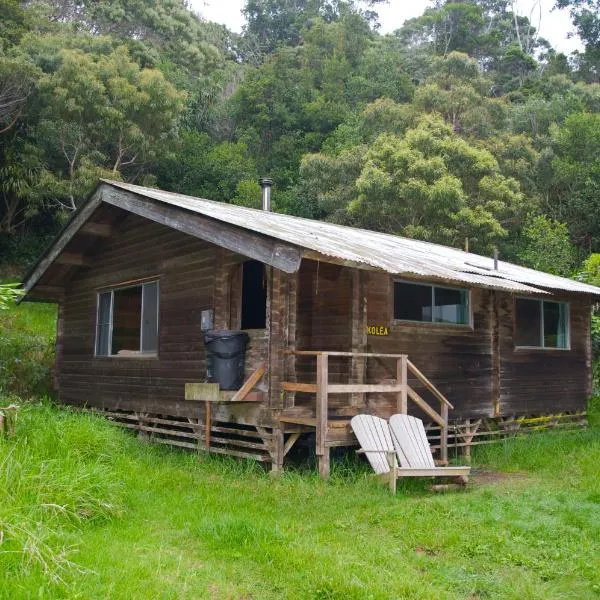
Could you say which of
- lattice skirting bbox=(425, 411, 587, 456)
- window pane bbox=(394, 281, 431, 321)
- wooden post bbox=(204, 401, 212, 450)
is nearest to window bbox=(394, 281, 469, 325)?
window pane bbox=(394, 281, 431, 321)

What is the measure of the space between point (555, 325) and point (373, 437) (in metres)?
6.69

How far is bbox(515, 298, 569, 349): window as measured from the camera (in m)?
12.8

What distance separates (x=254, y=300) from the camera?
12.5 meters

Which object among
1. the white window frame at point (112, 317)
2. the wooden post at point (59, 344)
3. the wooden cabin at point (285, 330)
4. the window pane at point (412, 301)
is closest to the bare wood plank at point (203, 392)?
the wooden cabin at point (285, 330)

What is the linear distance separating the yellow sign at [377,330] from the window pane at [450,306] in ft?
4.29

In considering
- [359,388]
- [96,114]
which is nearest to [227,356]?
[359,388]

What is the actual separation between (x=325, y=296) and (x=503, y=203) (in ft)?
56.8

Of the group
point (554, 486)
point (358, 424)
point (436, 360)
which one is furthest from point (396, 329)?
point (554, 486)

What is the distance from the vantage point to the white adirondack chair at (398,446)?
8039mm

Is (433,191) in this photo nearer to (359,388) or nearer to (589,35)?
(359,388)

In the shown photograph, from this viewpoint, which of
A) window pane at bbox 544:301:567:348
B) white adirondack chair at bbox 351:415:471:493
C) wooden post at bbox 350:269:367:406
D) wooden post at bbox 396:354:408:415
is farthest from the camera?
window pane at bbox 544:301:567:348

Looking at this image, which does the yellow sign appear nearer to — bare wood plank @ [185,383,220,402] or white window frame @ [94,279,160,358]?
bare wood plank @ [185,383,220,402]

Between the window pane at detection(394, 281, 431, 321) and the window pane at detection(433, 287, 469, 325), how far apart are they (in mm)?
206

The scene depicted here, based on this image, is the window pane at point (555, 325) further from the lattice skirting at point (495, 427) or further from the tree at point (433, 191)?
the tree at point (433, 191)
